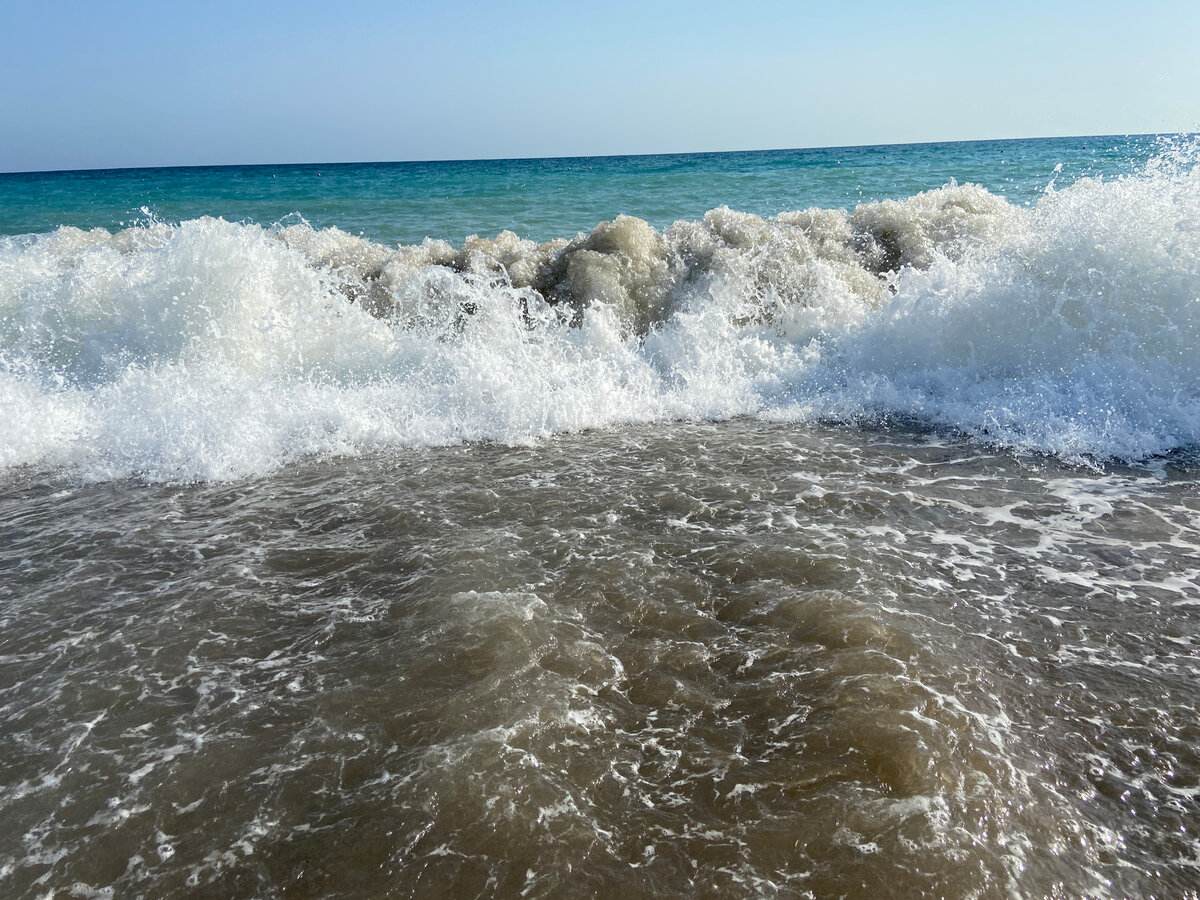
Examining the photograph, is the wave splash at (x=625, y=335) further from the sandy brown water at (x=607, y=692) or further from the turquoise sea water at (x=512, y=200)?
the turquoise sea water at (x=512, y=200)

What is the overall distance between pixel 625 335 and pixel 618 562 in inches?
201

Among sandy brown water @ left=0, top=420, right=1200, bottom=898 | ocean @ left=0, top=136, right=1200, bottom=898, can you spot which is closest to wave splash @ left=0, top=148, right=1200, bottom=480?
ocean @ left=0, top=136, right=1200, bottom=898

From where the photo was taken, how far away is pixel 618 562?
4.13m

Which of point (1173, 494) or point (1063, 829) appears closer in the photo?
point (1063, 829)

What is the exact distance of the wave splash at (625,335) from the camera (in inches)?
256

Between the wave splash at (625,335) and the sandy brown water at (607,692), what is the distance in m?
1.40

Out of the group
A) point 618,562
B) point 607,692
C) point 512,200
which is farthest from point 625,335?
point 512,200

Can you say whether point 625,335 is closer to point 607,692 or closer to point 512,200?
point 607,692

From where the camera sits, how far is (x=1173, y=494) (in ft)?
16.8

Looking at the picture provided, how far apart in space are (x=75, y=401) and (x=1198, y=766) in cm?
822

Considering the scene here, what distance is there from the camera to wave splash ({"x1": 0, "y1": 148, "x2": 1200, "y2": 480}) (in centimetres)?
650

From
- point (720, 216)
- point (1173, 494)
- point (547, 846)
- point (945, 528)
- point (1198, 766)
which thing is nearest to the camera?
point (547, 846)

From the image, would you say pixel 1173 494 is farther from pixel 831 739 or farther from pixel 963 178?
pixel 963 178

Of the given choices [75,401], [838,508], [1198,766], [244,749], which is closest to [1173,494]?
[838,508]
